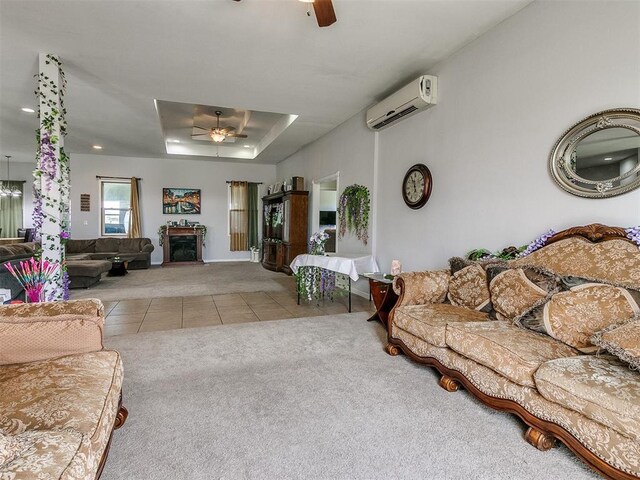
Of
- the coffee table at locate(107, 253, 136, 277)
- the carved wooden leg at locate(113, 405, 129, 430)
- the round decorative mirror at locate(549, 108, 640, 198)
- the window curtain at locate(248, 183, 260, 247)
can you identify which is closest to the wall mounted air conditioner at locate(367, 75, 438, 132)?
the round decorative mirror at locate(549, 108, 640, 198)

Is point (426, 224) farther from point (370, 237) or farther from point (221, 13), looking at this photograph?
point (221, 13)

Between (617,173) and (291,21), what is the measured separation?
272cm

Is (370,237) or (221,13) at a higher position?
(221,13)

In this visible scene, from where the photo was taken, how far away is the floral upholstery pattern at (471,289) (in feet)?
8.94

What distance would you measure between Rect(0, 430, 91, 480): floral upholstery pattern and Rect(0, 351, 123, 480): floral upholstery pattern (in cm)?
2

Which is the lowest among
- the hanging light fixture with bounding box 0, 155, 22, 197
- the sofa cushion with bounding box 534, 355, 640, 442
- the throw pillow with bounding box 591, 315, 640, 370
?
the sofa cushion with bounding box 534, 355, 640, 442

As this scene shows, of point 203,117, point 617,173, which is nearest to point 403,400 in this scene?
point 617,173

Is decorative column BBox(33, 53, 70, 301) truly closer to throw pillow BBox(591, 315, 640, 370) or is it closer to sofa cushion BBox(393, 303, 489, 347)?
sofa cushion BBox(393, 303, 489, 347)

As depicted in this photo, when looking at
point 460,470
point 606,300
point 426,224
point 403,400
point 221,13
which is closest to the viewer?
point 460,470

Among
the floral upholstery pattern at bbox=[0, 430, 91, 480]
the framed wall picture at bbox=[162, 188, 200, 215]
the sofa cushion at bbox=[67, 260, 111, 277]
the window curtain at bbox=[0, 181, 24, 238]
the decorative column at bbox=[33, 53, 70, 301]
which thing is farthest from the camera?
the window curtain at bbox=[0, 181, 24, 238]

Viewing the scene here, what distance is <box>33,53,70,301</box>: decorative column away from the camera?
360cm

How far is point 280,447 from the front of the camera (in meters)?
1.74

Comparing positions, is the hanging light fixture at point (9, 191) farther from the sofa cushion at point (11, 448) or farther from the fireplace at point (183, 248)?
the sofa cushion at point (11, 448)

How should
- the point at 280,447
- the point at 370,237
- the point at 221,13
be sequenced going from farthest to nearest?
the point at 370,237 < the point at 221,13 < the point at 280,447
